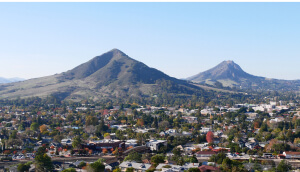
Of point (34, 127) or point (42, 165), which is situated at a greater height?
point (42, 165)

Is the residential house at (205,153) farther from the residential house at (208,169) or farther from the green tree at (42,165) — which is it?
the green tree at (42,165)

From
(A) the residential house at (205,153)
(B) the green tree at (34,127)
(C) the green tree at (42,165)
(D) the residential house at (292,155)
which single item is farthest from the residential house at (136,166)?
(B) the green tree at (34,127)

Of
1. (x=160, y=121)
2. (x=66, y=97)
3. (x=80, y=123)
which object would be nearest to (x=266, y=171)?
(x=160, y=121)

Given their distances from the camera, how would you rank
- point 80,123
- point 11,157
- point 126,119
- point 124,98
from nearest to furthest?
point 11,157 → point 80,123 → point 126,119 → point 124,98

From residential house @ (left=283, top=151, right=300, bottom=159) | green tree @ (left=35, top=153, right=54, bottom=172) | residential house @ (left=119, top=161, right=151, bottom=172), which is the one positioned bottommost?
residential house @ (left=283, top=151, right=300, bottom=159)

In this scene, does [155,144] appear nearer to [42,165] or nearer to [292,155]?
[292,155]

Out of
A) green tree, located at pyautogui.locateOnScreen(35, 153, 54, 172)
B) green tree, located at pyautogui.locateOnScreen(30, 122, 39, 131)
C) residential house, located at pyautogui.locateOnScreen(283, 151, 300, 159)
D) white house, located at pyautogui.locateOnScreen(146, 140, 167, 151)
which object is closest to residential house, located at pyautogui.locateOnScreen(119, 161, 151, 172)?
green tree, located at pyautogui.locateOnScreen(35, 153, 54, 172)

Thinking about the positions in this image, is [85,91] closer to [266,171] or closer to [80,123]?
[80,123]

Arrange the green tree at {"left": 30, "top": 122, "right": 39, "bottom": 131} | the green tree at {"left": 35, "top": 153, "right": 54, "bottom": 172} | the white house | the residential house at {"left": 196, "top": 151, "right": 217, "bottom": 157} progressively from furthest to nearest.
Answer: the green tree at {"left": 30, "top": 122, "right": 39, "bottom": 131} → the white house → the residential house at {"left": 196, "top": 151, "right": 217, "bottom": 157} → the green tree at {"left": 35, "top": 153, "right": 54, "bottom": 172}

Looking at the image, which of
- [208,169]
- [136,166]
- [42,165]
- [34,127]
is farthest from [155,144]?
[34,127]

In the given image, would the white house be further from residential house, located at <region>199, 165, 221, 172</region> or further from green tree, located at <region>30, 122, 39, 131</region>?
green tree, located at <region>30, 122, 39, 131</region>

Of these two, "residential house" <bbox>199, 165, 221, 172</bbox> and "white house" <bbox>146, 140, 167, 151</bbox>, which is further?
"white house" <bbox>146, 140, 167, 151</bbox>
